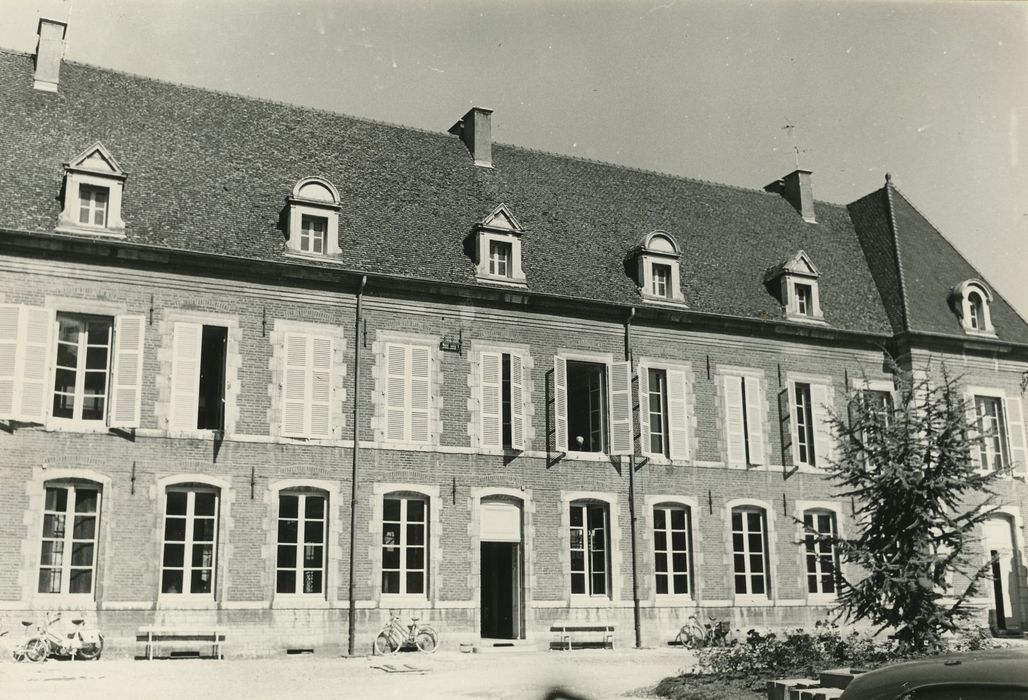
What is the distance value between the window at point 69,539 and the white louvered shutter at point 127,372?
132 cm

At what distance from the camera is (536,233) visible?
24.0 metres

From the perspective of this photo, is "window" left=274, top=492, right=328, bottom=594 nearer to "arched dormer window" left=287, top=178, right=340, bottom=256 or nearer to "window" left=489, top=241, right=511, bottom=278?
"arched dormer window" left=287, top=178, right=340, bottom=256

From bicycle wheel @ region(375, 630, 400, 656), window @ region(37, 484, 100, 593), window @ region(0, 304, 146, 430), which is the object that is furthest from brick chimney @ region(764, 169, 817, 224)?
window @ region(37, 484, 100, 593)

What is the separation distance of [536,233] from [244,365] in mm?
7985

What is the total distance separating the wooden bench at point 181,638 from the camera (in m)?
17.3

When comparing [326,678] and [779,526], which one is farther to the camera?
[779,526]

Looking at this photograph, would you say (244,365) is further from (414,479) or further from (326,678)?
(326,678)

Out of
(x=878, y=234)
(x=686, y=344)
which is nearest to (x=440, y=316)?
(x=686, y=344)

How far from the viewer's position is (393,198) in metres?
23.0

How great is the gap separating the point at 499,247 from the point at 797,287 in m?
8.33

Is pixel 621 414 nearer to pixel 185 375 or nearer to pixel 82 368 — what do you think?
pixel 185 375

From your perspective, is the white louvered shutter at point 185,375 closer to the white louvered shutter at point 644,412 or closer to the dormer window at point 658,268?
the white louvered shutter at point 644,412

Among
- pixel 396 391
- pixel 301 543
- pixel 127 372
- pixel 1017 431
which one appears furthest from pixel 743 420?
pixel 127 372

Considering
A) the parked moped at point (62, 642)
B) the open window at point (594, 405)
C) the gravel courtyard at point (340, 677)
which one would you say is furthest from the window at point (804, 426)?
the parked moped at point (62, 642)
